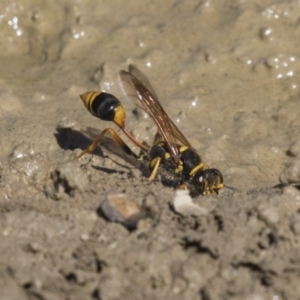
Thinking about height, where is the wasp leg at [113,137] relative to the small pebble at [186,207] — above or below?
below

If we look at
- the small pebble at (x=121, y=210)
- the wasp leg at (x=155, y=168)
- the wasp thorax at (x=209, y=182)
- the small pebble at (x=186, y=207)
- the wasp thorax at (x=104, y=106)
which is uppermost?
the small pebble at (x=121, y=210)

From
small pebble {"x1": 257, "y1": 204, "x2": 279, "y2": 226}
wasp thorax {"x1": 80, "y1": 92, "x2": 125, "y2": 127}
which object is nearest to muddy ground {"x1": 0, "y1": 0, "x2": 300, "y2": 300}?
small pebble {"x1": 257, "y1": 204, "x2": 279, "y2": 226}

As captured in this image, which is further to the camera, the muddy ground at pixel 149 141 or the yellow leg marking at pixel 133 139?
the yellow leg marking at pixel 133 139

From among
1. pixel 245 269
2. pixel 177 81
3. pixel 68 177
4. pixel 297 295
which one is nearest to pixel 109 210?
pixel 68 177

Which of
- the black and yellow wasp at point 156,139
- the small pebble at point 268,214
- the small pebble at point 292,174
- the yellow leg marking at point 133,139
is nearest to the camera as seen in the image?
the small pebble at point 268,214

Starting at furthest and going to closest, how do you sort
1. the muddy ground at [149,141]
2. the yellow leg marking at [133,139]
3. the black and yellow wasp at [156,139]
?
the yellow leg marking at [133,139]
the black and yellow wasp at [156,139]
the muddy ground at [149,141]

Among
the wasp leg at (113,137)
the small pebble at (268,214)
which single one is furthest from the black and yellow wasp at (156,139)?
the small pebble at (268,214)

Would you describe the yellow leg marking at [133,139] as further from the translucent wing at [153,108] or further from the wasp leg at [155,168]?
the wasp leg at [155,168]
